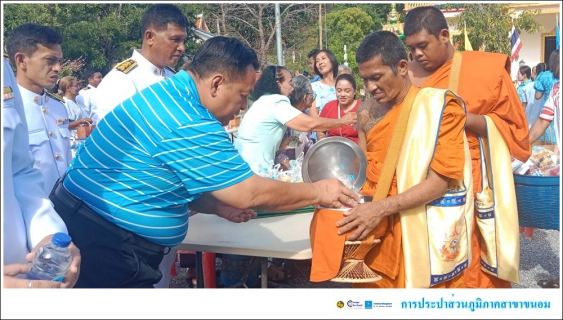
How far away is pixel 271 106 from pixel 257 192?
1.88m

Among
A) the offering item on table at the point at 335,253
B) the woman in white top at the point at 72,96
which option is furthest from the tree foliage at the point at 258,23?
the offering item on table at the point at 335,253

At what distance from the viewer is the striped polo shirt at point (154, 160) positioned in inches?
75.4

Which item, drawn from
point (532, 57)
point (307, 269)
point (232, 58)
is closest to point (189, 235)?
point (232, 58)

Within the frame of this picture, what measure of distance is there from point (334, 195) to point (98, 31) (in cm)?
1368

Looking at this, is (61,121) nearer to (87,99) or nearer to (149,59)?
(149,59)

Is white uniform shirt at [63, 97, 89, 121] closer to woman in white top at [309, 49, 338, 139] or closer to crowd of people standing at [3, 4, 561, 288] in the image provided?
woman in white top at [309, 49, 338, 139]

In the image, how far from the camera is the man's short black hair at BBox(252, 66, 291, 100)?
13.2 ft

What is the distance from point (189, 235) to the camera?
A: 8.95ft

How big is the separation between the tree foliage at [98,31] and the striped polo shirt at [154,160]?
12140 millimetres

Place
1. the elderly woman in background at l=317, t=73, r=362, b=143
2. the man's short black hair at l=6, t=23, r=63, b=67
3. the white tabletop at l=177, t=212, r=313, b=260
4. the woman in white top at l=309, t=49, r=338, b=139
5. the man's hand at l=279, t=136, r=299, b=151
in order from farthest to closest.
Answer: the woman in white top at l=309, t=49, r=338, b=139 < the elderly woman in background at l=317, t=73, r=362, b=143 < the man's hand at l=279, t=136, r=299, b=151 < the man's short black hair at l=6, t=23, r=63, b=67 < the white tabletop at l=177, t=212, r=313, b=260

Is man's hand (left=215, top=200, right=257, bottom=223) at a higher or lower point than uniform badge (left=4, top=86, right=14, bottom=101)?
lower

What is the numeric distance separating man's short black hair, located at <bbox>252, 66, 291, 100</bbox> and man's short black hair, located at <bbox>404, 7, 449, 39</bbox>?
1.51 metres

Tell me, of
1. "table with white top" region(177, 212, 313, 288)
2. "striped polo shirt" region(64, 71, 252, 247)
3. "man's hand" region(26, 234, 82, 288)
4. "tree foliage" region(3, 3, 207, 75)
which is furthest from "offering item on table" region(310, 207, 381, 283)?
"tree foliage" region(3, 3, 207, 75)

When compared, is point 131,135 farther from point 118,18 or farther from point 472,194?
point 118,18
